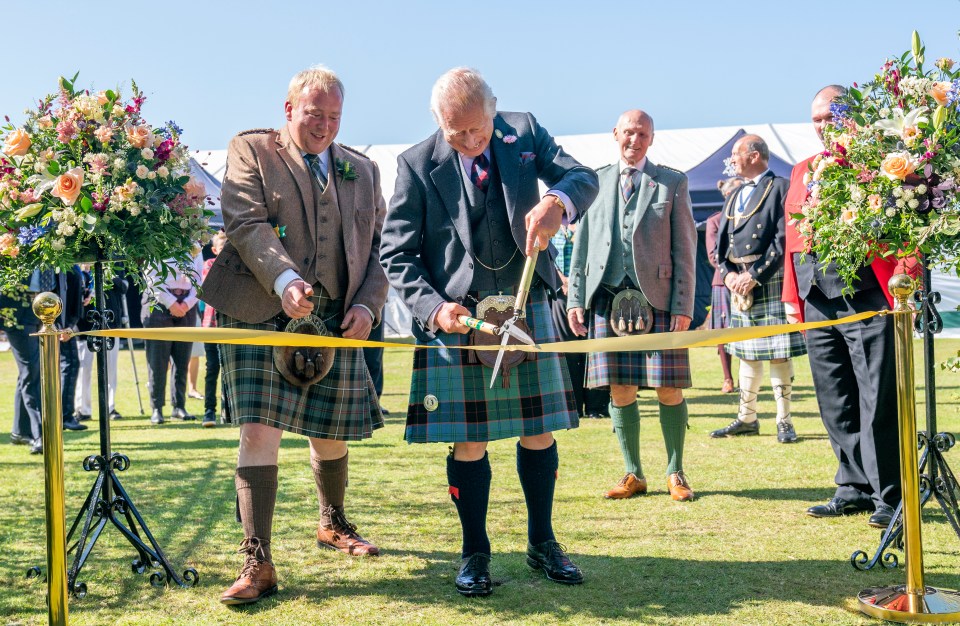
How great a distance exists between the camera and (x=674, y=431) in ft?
17.6

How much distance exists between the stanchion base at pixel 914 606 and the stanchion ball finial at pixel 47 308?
8.84ft

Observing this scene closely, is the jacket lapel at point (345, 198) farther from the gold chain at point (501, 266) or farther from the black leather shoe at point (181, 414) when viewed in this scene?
the black leather shoe at point (181, 414)

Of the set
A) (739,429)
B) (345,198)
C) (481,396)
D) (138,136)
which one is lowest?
(739,429)

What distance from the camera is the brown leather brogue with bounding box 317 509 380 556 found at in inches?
165

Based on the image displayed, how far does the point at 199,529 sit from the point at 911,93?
11.8 feet

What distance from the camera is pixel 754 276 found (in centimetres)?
716

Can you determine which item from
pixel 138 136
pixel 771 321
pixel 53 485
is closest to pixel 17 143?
pixel 138 136

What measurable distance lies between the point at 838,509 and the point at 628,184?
6.53ft

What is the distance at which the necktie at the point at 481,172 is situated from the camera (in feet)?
12.3

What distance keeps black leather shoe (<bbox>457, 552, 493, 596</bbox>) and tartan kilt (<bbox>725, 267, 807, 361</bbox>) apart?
4.10 metres

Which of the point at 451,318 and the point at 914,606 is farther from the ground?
the point at 451,318

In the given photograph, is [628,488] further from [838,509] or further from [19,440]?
[19,440]

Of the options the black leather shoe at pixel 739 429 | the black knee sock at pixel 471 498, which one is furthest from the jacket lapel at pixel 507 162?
the black leather shoe at pixel 739 429

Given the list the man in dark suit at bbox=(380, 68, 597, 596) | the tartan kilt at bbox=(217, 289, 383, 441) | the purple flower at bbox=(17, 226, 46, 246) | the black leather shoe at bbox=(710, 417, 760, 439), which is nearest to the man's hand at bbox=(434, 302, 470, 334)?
the man in dark suit at bbox=(380, 68, 597, 596)
